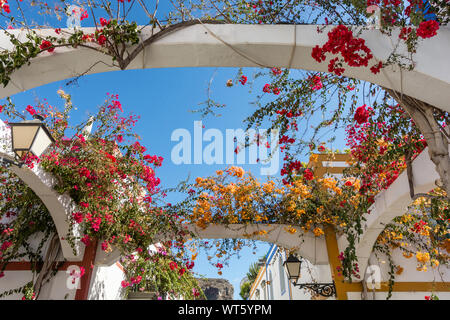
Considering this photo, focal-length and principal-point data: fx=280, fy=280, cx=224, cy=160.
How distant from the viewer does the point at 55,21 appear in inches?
80.1

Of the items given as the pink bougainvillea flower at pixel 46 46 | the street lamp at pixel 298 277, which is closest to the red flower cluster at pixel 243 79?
the pink bougainvillea flower at pixel 46 46

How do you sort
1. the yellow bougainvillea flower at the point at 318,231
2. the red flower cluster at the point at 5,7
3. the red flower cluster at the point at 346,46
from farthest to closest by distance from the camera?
the yellow bougainvillea flower at the point at 318,231, the red flower cluster at the point at 5,7, the red flower cluster at the point at 346,46

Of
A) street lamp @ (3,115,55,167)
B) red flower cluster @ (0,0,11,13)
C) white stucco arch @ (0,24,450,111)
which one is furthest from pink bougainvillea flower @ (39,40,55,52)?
street lamp @ (3,115,55,167)

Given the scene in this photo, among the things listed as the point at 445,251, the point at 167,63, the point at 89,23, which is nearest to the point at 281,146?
the point at 167,63

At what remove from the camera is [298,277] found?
16.1ft

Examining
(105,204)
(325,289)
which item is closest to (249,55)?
(105,204)

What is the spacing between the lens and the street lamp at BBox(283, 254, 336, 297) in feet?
16.1

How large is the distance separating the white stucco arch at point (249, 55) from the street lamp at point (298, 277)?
12.3 ft

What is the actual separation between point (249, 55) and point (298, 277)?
166 inches

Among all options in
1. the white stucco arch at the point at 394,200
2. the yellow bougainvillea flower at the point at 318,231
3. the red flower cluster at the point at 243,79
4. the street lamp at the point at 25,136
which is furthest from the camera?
the yellow bougainvillea flower at the point at 318,231

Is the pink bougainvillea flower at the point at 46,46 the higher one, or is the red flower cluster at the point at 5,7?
the red flower cluster at the point at 5,7

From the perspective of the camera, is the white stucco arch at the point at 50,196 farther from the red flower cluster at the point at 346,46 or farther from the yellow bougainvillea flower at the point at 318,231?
the yellow bougainvillea flower at the point at 318,231

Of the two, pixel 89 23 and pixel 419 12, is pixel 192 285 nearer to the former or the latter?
pixel 89 23

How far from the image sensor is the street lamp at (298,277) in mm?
4902
